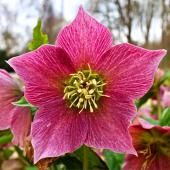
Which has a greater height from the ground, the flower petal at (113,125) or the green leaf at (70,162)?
the flower petal at (113,125)

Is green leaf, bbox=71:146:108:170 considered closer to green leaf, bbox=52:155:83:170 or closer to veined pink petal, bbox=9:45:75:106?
green leaf, bbox=52:155:83:170

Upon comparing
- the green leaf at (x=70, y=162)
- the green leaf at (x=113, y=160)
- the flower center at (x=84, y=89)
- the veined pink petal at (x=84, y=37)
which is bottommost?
the green leaf at (x=113, y=160)

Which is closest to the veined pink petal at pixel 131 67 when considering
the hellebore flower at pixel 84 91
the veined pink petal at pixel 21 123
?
the hellebore flower at pixel 84 91

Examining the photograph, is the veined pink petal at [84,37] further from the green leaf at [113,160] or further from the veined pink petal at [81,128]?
the green leaf at [113,160]

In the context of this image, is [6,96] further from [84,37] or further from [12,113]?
[84,37]

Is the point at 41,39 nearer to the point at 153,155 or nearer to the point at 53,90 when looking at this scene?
the point at 53,90

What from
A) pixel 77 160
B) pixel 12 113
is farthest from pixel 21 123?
pixel 77 160
